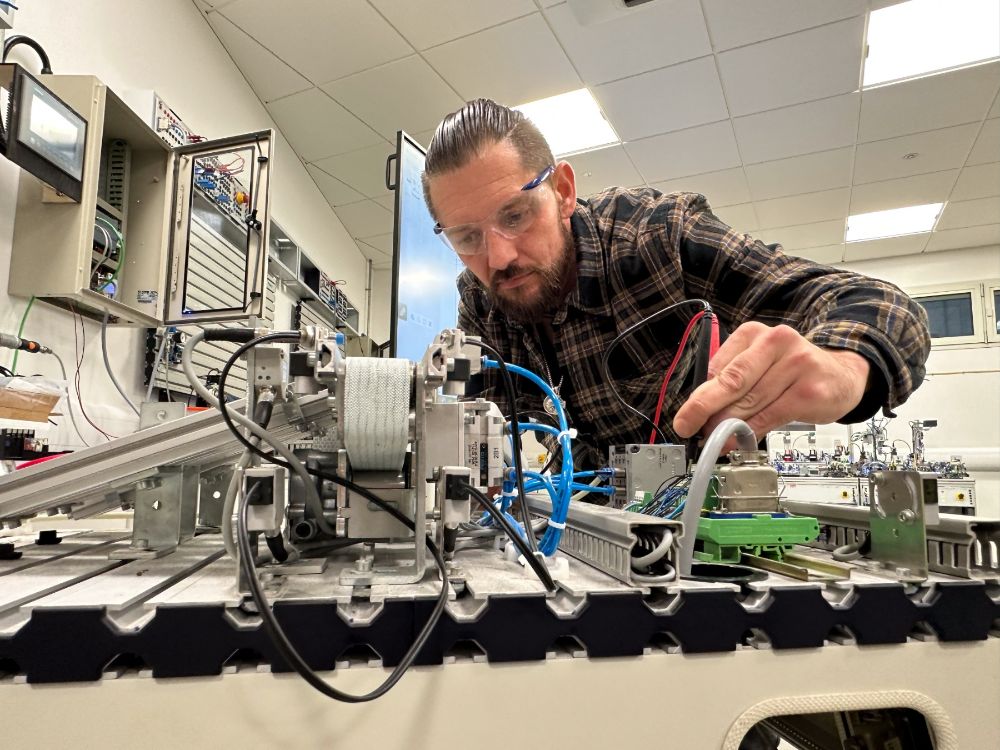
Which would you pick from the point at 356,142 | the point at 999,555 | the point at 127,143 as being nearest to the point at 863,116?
the point at 356,142

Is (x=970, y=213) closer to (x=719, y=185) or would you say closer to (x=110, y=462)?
(x=719, y=185)

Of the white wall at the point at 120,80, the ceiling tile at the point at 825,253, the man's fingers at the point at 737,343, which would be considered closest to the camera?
the man's fingers at the point at 737,343

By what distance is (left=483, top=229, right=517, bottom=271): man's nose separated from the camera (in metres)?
1.07

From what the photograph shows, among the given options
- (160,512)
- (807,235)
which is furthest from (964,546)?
(807,235)

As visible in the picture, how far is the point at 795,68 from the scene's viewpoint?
266cm

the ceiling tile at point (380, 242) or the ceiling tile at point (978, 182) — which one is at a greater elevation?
the ceiling tile at point (978, 182)

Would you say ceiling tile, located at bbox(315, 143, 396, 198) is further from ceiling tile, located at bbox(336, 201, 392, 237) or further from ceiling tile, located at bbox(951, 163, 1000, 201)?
ceiling tile, located at bbox(951, 163, 1000, 201)

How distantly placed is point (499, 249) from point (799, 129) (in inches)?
118

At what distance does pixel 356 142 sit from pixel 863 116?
3003 mm

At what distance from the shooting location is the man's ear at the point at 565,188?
120cm

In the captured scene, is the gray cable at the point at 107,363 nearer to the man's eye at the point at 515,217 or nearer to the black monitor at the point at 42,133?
the black monitor at the point at 42,133

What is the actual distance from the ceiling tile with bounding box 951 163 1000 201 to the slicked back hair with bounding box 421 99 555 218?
403cm

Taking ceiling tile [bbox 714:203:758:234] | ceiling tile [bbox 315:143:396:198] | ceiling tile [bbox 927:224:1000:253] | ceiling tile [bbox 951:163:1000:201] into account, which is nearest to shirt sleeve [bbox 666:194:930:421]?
ceiling tile [bbox 315:143:396:198]

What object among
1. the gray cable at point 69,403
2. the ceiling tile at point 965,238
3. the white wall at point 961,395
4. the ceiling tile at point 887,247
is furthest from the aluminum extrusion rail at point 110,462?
the ceiling tile at point 965,238
